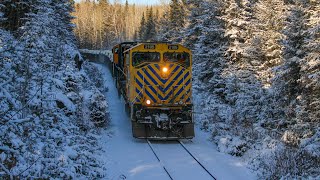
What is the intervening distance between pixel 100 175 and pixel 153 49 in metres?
6.90

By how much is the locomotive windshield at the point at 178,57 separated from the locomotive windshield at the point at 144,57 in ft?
1.13

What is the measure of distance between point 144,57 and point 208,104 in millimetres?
6095

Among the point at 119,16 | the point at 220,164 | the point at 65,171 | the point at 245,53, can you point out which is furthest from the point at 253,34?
the point at 119,16

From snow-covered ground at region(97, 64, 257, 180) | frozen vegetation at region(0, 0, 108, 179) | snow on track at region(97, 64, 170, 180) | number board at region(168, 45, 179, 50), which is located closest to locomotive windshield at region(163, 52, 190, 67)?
number board at region(168, 45, 179, 50)

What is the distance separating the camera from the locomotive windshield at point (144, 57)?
45.8ft

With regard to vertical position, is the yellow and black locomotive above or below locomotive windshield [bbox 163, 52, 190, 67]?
below

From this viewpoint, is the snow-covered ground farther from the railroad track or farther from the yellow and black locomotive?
the yellow and black locomotive

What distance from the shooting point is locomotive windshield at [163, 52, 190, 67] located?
550 inches

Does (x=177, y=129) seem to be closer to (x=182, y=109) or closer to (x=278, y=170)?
(x=182, y=109)

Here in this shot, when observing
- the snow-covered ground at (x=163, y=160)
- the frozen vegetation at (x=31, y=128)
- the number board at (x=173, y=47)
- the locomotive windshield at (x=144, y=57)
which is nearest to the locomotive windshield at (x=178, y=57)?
the number board at (x=173, y=47)

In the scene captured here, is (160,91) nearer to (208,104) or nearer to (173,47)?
(173,47)

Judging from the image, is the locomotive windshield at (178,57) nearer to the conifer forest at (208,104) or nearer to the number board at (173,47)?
the number board at (173,47)

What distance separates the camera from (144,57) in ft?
46.1

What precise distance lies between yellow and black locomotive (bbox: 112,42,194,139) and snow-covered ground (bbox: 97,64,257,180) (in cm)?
53
